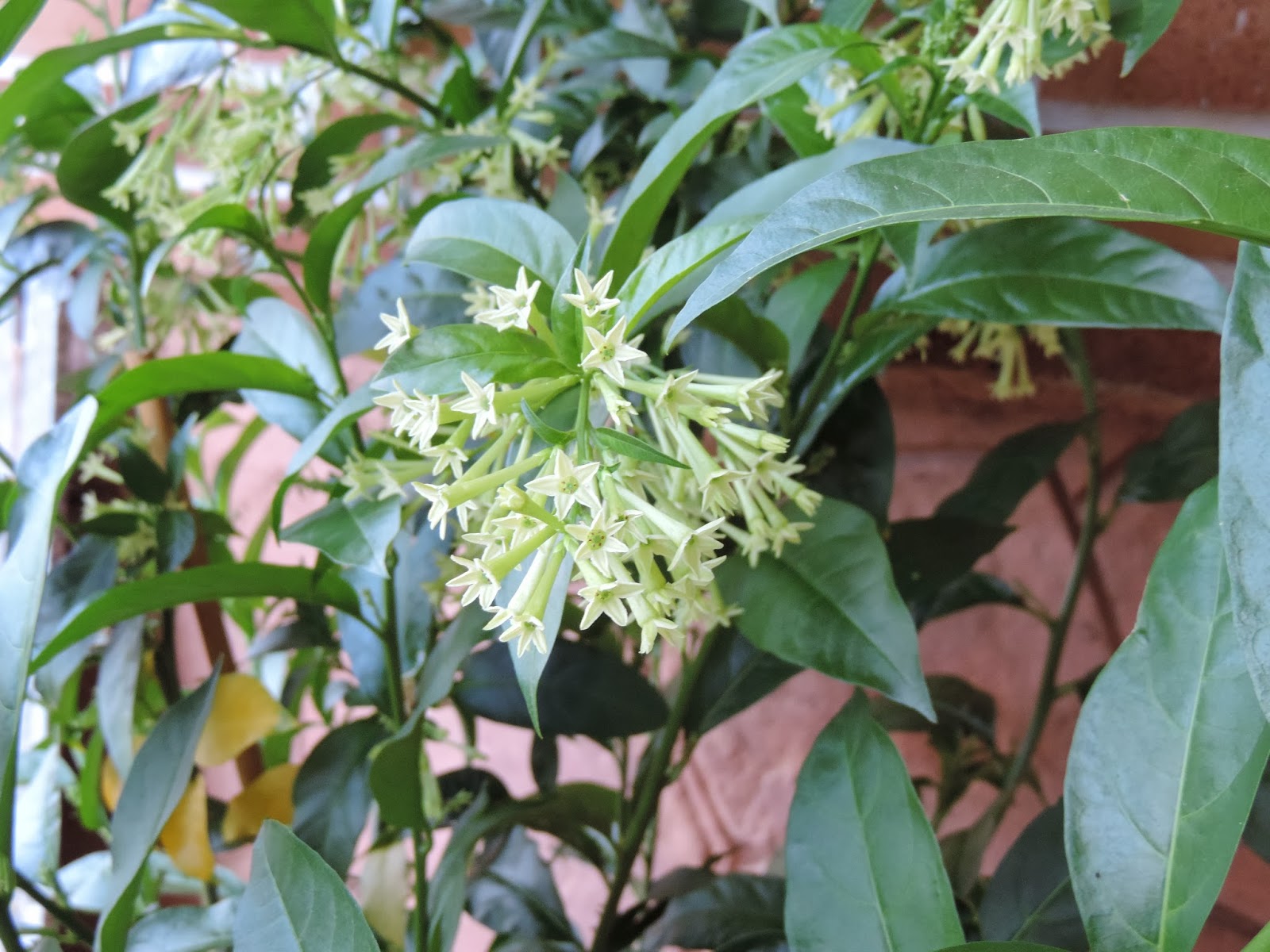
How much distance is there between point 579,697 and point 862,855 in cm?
21

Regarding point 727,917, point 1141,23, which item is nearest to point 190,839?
point 727,917

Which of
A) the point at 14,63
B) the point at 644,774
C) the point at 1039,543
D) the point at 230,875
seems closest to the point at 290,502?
the point at 230,875

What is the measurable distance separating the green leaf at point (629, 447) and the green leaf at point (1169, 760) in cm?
19

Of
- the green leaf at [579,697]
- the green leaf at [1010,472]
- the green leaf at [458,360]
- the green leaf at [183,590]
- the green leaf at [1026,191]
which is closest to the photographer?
the green leaf at [1026,191]

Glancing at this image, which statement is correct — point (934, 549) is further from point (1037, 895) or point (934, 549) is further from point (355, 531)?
point (355, 531)

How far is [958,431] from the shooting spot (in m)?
0.83

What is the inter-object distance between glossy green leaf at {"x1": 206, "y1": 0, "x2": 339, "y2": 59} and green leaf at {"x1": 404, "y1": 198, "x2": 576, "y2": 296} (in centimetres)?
20

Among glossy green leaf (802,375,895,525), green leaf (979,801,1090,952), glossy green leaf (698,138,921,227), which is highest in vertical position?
glossy green leaf (698,138,921,227)

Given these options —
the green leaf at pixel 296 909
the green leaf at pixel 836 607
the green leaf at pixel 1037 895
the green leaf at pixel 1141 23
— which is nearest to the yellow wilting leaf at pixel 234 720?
the green leaf at pixel 296 909

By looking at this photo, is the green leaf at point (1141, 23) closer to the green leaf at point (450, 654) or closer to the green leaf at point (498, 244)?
the green leaf at point (498, 244)

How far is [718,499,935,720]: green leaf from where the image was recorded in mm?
370

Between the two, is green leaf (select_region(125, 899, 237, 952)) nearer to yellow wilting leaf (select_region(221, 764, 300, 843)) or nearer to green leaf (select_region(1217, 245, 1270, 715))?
yellow wilting leaf (select_region(221, 764, 300, 843))

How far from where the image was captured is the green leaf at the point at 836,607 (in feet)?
1.22

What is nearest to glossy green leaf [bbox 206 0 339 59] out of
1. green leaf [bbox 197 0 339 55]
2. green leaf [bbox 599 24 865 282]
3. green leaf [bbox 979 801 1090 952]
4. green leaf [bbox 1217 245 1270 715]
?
green leaf [bbox 197 0 339 55]
